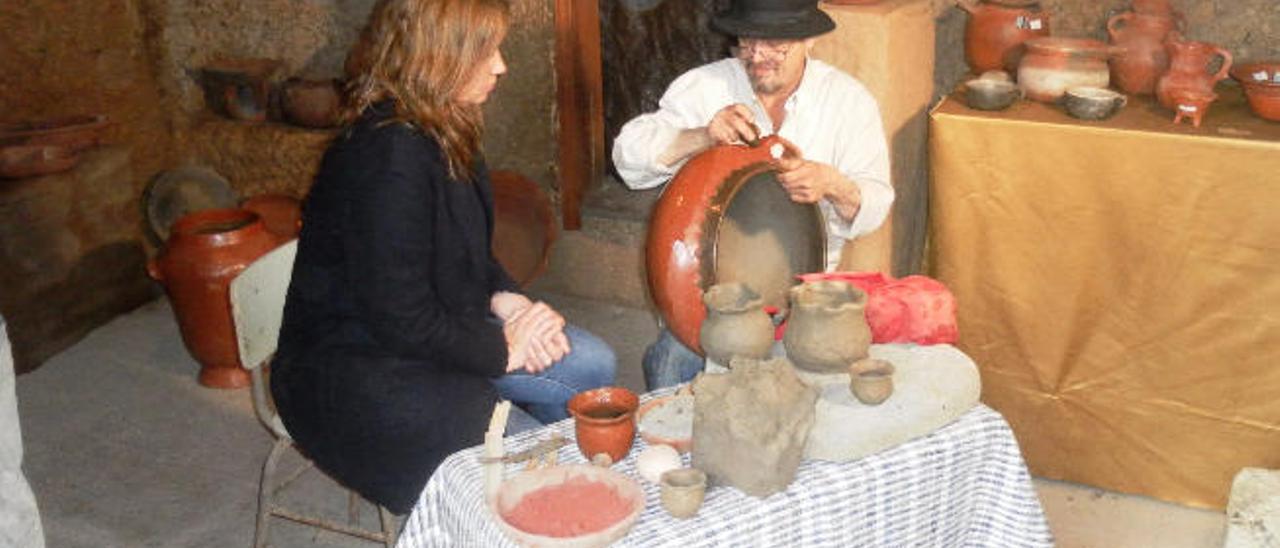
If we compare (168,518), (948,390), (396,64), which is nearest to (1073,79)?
(948,390)

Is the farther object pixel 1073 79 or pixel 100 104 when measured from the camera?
pixel 100 104

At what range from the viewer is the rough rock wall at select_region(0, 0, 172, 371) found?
4324 mm

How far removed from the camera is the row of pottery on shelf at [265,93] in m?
4.77

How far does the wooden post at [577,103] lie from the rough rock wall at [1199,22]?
143 centimetres

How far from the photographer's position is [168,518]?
3.40m

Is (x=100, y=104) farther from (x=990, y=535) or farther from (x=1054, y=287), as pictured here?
(x=990, y=535)

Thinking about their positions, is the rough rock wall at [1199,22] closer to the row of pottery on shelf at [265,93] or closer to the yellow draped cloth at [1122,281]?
the yellow draped cloth at [1122,281]

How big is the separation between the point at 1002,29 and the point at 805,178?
4.39 feet

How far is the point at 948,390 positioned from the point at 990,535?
30 cm

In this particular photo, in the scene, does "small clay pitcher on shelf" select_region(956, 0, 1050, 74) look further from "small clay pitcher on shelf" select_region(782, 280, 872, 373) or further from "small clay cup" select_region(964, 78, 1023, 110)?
"small clay pitcher on shelf" select_region(782, 280, 872, 373)

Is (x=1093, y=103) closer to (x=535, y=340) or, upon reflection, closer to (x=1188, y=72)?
(x=1188, y=72)

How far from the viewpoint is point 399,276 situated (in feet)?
7.61

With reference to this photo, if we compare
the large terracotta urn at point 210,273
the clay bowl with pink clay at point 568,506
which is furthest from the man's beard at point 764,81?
the large terracotta urn at point 210,273

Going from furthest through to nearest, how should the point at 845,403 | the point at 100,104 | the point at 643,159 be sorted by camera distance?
1. the point at 100,104
2. the point at 643,159
3. the point at 845,403
